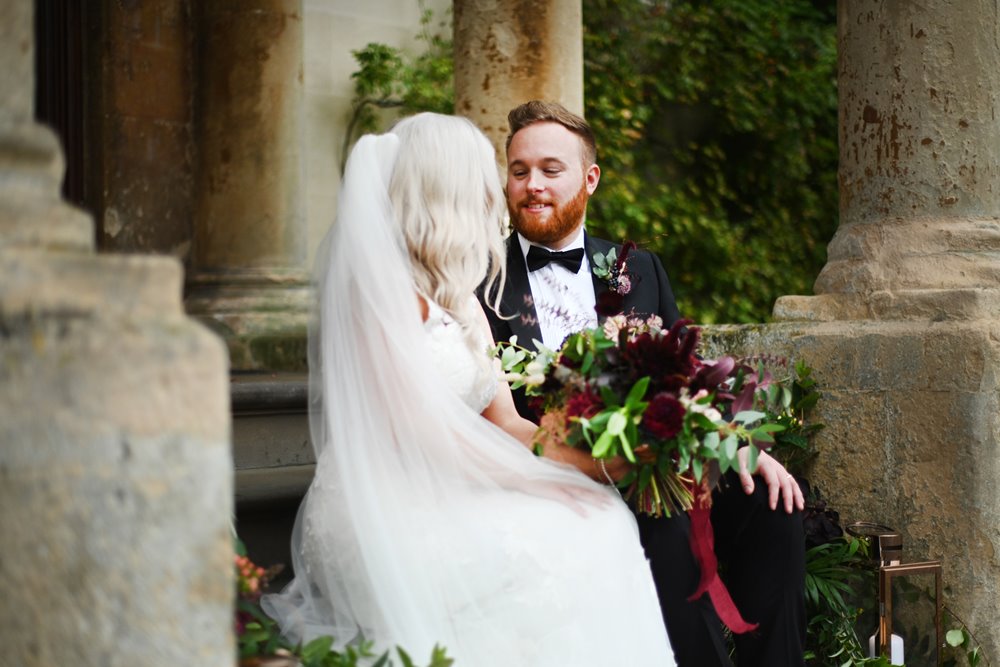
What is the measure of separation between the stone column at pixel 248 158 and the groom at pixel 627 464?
2.47 m

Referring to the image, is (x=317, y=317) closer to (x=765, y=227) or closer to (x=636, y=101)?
(x=636, y=101)

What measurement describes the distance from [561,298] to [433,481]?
1301 mm

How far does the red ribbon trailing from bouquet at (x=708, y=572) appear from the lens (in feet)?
10.5

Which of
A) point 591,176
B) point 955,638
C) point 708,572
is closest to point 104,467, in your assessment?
point 708,572

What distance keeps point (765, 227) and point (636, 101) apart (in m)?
1.78

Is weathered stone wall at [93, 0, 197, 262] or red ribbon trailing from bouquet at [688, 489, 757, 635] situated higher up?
weathered stone wall at [93, 0, 197, 262]

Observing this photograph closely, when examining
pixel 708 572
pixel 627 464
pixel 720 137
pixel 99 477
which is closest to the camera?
pixel 99 477

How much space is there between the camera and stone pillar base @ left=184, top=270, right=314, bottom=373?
591 cm

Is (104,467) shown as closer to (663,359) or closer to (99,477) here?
(99,477)

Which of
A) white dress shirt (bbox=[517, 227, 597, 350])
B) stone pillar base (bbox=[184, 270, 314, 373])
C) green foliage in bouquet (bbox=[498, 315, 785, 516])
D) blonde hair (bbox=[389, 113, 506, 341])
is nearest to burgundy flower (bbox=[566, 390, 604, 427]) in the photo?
green foliage in bouquet (bbox=[498, 315, 785, 516])

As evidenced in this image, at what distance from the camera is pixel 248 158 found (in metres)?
6.23

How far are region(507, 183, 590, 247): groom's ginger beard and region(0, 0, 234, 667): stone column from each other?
229cm

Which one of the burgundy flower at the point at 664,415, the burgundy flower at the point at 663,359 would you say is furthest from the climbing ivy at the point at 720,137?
the burgundy flower at the point at 664,415

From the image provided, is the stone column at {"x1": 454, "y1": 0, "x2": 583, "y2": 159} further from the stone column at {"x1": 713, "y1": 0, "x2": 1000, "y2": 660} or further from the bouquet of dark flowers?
the bouquet of dark flowers
